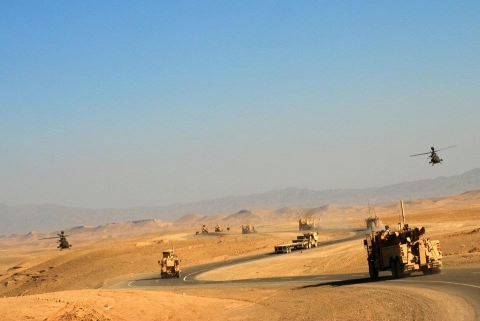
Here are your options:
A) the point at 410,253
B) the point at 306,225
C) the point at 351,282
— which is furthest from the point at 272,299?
the point at 306,225

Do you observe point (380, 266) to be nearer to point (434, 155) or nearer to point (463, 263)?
point (463, 263)

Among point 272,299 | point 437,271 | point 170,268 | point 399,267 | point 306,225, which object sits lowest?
point 272,299

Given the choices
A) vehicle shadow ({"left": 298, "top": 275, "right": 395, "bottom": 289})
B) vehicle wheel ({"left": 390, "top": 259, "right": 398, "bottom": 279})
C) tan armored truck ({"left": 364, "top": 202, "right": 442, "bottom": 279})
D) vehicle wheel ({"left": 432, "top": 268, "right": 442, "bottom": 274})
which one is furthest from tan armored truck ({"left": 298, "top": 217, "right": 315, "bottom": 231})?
vehicle wheel ({"left": 432, "top": 268, "right": 442, "bottom": 274})

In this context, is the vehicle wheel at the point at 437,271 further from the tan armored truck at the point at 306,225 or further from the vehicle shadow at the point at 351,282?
the tan armored truck at the point at 306,225

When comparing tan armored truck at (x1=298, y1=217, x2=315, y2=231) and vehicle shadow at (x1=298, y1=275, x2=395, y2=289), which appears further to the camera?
tan armored truck at (x1=298, y1=217, x2=315, y2=231)

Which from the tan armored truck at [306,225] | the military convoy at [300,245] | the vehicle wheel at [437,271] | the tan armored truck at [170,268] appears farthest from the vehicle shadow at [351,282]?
the tan armored truck at [306,225]

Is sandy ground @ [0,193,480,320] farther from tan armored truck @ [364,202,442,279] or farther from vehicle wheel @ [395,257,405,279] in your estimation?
tan armored truck @ [364,202,442,279]

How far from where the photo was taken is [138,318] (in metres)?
34.7

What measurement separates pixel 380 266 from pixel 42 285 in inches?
2195

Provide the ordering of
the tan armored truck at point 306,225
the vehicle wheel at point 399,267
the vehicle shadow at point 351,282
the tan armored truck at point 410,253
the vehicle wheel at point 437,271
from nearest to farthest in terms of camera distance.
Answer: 1. the tan armored truck at point 410,253
2. the vehicle wheel at point 399,267
3. the vehicle wheel at point 437,271
4. the vehicle shadow at point 351,282
5. the tan armored truck at point 306,225

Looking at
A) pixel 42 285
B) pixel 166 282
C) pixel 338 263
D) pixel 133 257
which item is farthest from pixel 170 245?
pixel 338 263

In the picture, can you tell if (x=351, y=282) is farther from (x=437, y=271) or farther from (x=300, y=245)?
(x=300, y=245)

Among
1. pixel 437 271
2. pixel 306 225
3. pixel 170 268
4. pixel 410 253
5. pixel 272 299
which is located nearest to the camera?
pixel 410 253

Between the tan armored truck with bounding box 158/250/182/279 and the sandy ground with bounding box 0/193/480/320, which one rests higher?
the tan armored truck with bounding box 158/250/182/279
